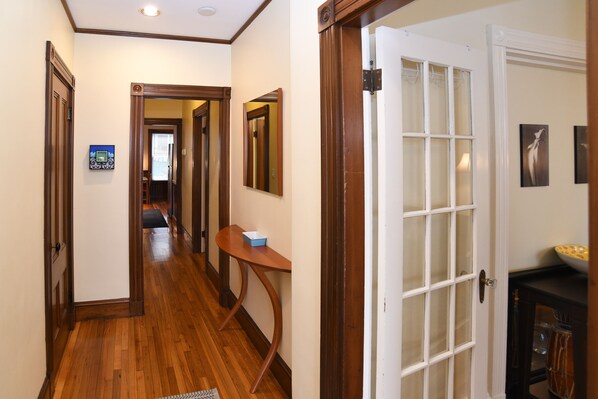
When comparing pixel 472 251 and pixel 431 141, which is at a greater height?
pixel 431 141

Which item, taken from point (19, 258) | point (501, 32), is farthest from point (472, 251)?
point (19, 258)

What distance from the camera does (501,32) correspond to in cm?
229

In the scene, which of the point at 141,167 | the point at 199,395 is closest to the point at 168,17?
the point at 141,167

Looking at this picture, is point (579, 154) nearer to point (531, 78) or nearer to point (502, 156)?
point (531, 78)

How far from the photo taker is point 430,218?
5.74ft

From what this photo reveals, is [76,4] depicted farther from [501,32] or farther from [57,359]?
[501,32]

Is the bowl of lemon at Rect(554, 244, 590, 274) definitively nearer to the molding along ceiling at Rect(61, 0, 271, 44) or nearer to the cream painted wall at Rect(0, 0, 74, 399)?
the molding along ceiling at Rect(61, 0, 271, 44)

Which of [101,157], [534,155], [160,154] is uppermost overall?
[160,154]

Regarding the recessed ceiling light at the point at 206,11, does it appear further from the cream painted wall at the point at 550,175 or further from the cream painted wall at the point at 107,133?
the cream painted wall at the point at 550,175

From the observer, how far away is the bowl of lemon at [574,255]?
2430 millimetres

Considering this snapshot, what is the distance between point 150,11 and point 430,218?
2.75 meters

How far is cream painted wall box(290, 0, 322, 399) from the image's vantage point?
5.61ft

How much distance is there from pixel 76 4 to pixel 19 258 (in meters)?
Answer: 2.13

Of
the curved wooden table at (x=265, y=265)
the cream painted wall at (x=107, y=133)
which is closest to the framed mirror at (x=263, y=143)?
the curved wooden table at (x=265, y=265)
